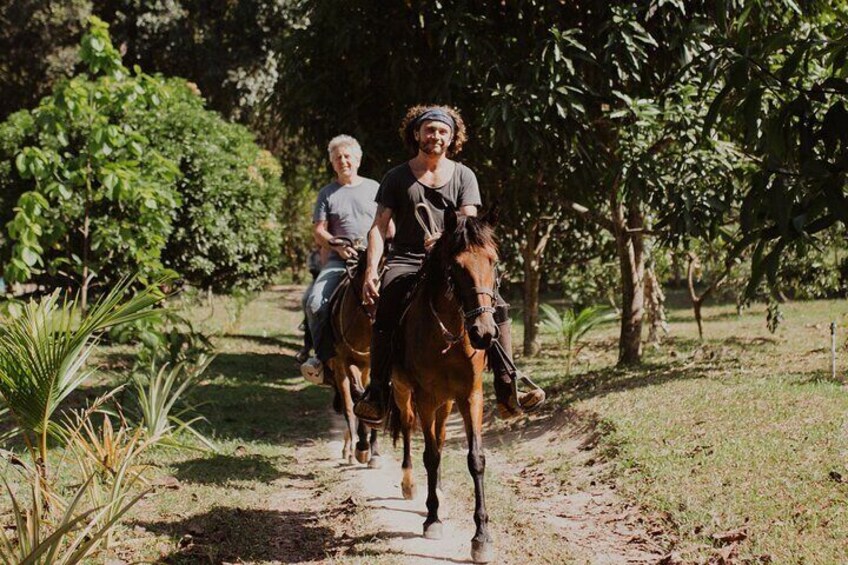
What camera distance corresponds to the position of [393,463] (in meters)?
9.52

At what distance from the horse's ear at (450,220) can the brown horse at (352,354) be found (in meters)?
2.48

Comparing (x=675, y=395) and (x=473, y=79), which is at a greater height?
(x=473, y=79)

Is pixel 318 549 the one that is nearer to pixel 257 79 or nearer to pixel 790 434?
pixel 790 434

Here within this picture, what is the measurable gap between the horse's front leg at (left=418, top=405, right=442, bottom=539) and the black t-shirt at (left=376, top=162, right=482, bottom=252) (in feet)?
4.55

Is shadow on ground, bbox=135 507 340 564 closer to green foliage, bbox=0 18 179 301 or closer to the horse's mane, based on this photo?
the horse's mane

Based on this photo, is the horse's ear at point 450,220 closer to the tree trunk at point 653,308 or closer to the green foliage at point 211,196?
the green foliage at point 211,196

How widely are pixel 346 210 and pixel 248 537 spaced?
3.90 m

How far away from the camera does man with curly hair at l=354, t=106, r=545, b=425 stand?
6.71 metres

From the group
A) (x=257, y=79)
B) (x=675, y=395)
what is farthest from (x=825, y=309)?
(x=257, y=79)

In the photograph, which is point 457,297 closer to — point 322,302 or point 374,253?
point 374,253

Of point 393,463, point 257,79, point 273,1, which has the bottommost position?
point 393,463

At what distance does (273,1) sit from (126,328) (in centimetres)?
1526

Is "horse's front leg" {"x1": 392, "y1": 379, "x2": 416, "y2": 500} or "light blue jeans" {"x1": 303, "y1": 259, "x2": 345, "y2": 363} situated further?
"light blue jeans" {"x1": 303, "y1": 259, "x2": 345, "y2": 363}

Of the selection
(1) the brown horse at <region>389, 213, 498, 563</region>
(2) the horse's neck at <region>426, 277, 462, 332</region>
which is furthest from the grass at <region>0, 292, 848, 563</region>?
(2) the horse's neck at <region>426, 277, 462, 332</region>
